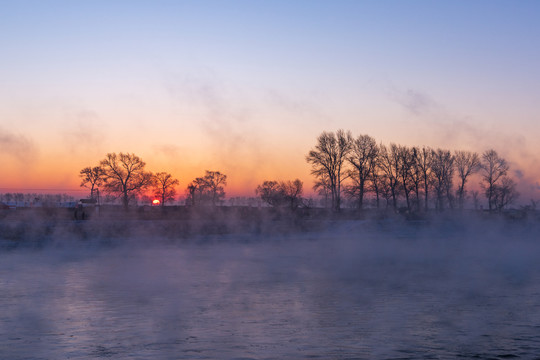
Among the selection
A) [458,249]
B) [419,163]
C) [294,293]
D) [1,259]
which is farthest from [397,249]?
[419,163]

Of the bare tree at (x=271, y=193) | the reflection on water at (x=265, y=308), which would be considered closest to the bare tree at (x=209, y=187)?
the bare tree at (x=271, y=193)

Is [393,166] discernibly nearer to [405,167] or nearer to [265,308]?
[405,167]


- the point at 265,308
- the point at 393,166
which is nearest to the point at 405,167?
the point at 393,166

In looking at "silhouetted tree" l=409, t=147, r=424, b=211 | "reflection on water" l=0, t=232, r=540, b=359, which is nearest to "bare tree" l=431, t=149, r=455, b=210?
"silhouetted tree" l=409, t=147, r=424, b=211

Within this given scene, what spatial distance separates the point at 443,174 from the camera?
205ft

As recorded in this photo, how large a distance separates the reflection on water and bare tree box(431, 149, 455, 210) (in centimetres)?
4175

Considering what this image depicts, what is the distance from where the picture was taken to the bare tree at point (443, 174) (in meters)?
61.9

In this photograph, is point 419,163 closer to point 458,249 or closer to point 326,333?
point 458,249

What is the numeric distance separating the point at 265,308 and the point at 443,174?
55.1 meters

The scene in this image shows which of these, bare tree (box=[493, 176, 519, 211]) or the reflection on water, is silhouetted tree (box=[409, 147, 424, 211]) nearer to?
bare tree (box=[493, 176, 519, 211])

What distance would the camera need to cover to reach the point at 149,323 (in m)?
9.64

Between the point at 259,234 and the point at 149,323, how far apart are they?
26.6 m

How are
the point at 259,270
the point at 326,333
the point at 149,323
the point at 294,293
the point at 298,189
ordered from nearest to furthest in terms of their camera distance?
the point at 326,333 → the point at 149,323 → the point at 294,293 → the point at 259,270 → the point at 298,189

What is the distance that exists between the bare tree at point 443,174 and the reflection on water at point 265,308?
4175cm
